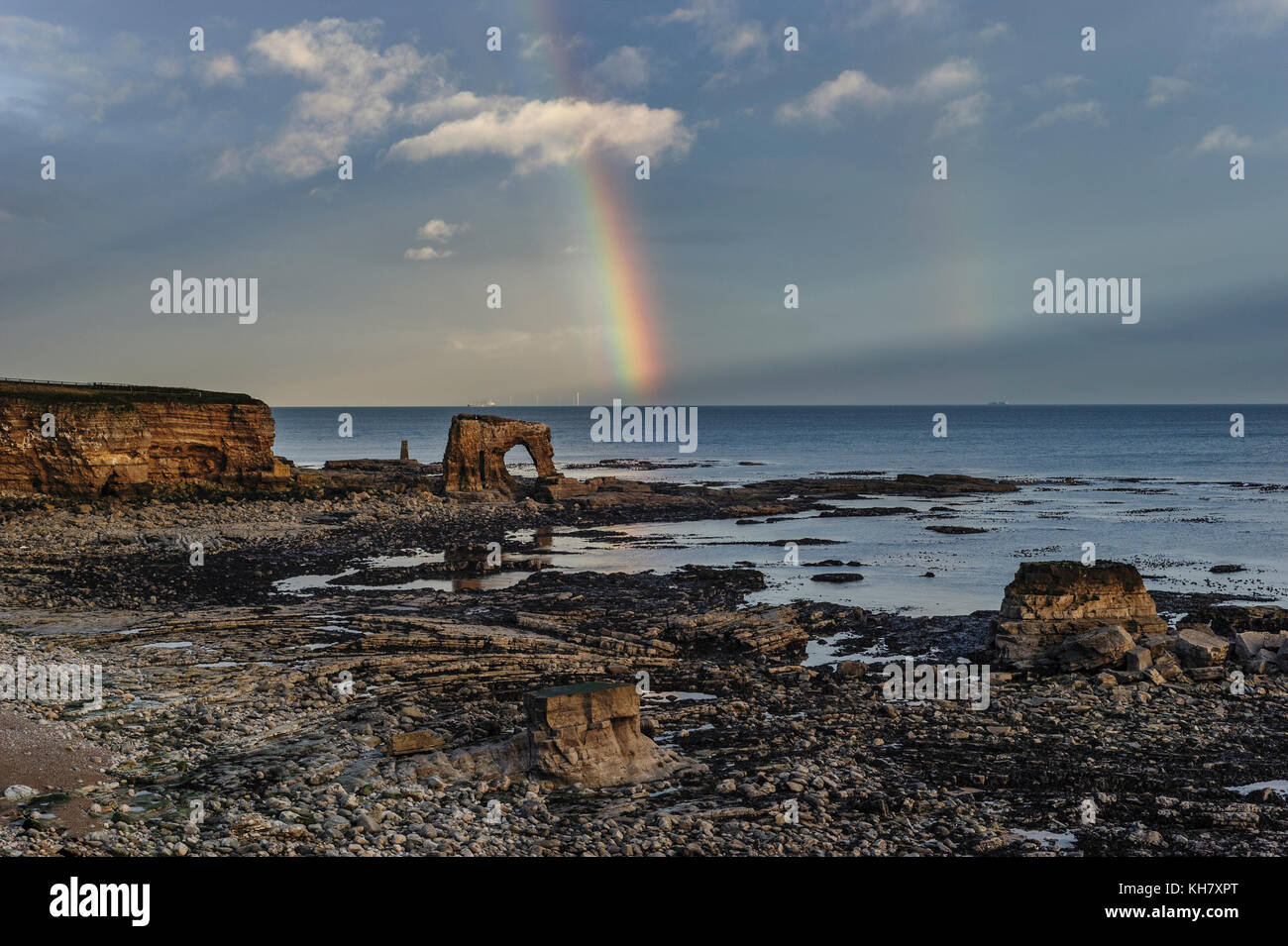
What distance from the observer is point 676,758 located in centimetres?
1586

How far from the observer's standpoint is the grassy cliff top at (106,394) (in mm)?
54406

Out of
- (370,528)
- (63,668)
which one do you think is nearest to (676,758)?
(63,668)

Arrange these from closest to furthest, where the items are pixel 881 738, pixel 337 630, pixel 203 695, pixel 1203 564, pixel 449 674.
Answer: pixel 881 738
pixel 203 695
pixel 449 674
pixel 337 630
pixel 1203 564

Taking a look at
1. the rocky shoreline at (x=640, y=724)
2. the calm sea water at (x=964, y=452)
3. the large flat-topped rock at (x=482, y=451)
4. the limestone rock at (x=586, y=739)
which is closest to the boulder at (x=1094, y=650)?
the rocky shoreline at (x=640, y=724)

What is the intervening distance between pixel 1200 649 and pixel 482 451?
4917 cm

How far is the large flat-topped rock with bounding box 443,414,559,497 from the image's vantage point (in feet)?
212

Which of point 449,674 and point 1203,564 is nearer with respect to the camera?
point 449,674

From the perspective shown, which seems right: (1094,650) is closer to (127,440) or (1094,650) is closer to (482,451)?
(482,451)

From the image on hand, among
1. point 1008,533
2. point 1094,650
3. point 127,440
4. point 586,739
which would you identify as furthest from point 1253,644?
point 127,440

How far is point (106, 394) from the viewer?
193 ft

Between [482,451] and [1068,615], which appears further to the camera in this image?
[482,451]
